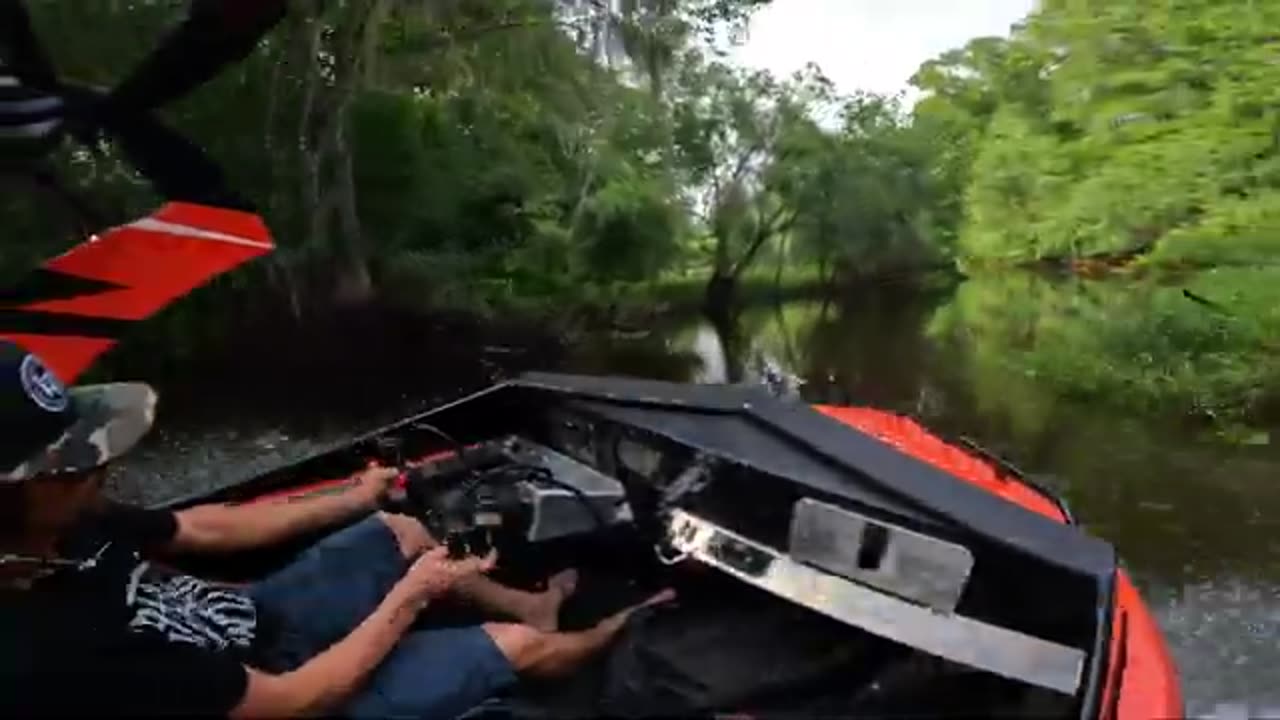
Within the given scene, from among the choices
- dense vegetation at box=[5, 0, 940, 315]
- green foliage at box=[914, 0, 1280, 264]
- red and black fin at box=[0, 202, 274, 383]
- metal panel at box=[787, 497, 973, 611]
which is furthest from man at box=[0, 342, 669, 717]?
dense vegetation at box=[5, 0, 940, 315]

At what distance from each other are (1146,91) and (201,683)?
8.81m

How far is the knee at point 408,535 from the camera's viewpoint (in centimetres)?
272

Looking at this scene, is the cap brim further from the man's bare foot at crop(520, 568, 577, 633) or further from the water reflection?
the water reflection

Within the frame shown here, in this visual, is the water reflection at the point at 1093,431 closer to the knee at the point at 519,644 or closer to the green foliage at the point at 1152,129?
the green foliage at the point at 1152,129

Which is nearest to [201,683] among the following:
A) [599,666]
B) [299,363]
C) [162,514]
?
[599,666]

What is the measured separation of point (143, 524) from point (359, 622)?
55 cm

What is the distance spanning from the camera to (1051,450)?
28.5 ft

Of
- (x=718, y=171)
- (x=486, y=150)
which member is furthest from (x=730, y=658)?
(x=718, y=171)

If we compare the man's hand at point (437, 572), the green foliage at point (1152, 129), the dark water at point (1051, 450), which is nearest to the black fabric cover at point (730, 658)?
the man's hand at point (437, 572)

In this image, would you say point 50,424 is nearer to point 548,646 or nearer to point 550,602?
point 548,646

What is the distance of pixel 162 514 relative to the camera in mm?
2754

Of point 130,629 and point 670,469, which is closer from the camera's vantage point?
point 130,629

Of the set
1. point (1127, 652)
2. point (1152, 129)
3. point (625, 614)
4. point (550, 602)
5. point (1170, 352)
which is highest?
point (1152, 129)

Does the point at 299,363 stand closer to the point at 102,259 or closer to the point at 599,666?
the point at 102,259
